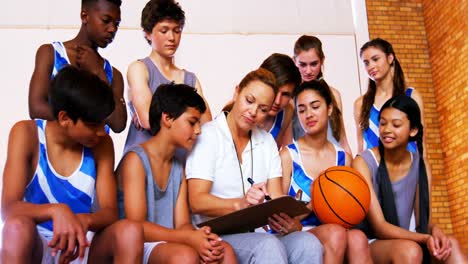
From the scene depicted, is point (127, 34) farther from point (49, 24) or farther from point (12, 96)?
point (12, 96)

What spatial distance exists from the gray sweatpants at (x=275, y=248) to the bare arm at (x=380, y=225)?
521mm

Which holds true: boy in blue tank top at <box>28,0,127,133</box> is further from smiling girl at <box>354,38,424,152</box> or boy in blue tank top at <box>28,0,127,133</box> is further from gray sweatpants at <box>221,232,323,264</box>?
smiling girl at <box>354,38,424,152</box>

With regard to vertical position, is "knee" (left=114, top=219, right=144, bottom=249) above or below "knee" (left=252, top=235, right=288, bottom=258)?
above

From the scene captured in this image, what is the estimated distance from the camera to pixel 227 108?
265 cm

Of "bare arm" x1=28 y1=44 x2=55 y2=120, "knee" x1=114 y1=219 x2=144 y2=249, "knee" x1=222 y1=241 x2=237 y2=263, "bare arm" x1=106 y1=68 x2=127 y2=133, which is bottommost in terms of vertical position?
"knee" x1=222 y1=241 x2=237 y2=263

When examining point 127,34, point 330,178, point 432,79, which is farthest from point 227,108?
point 432,79

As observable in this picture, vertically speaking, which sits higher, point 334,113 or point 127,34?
point 127,34

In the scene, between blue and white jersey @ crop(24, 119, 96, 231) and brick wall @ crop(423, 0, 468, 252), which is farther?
brick wall @ crop(423, 0, 468, 252)

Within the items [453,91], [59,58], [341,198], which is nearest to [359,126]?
[341,198]

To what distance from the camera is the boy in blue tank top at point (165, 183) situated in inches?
77.9

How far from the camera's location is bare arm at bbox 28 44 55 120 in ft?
7.63

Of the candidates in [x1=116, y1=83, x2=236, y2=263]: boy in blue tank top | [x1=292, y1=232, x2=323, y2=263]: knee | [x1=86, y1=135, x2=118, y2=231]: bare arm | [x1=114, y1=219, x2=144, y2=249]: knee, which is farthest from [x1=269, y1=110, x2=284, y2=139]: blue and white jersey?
[x1=114, y1=219, x2=144, y2=249]: knee

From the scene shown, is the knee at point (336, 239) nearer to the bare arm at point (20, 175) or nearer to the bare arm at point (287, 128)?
the bare arm at point (287, 128)

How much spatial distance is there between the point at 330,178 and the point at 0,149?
11.4 feet
